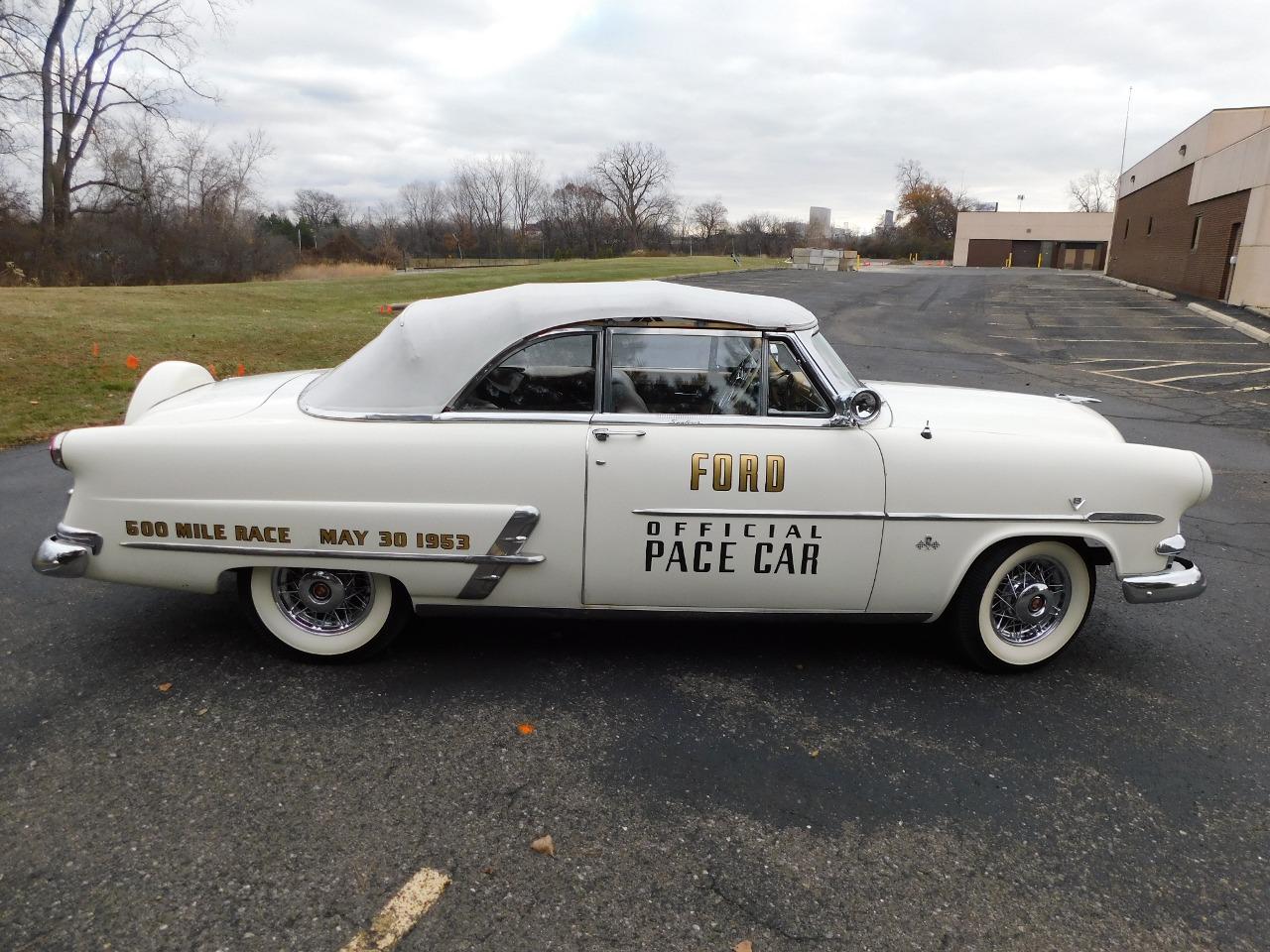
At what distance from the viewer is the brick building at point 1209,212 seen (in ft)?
62.9

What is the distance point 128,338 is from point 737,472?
42.5ft

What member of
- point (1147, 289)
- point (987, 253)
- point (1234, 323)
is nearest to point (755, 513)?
point (1234, 323)

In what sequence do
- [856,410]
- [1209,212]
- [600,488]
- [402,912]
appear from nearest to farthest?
1. [402,912]
2. [600,488]
3. [856,410]
4. [1209,212]

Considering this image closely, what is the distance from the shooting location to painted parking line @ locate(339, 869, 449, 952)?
7.24 ft

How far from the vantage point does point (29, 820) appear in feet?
8.61

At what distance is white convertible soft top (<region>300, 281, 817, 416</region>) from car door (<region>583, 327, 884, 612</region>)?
0.34ft

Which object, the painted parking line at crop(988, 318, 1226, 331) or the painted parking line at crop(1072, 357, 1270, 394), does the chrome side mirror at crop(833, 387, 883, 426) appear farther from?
the painted parking line at crop(988, 318, 1226, 331)

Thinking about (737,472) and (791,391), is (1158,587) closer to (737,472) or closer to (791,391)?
(791,391)

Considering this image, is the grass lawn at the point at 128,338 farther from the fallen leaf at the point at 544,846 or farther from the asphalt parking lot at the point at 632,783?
the fallen leaf at the point at 544,846

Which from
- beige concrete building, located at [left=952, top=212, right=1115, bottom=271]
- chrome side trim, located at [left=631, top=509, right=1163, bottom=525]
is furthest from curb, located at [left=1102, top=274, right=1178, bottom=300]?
beige concrete building, located at [left=952, top=212, right=1115, bottom=271]

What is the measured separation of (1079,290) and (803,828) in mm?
31669

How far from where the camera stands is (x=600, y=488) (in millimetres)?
3344

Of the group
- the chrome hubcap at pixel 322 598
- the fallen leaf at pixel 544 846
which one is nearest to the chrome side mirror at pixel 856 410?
the fallen leaf at pixel 544 846

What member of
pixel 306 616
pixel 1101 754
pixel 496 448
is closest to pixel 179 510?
pixel 306 616
